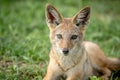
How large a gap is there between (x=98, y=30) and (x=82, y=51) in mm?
4257

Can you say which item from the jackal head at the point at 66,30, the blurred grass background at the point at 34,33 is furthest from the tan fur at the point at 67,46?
the blurred grass background at the point at 34,33

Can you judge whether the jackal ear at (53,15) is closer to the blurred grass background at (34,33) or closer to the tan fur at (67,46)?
the tan fur at (67,46)

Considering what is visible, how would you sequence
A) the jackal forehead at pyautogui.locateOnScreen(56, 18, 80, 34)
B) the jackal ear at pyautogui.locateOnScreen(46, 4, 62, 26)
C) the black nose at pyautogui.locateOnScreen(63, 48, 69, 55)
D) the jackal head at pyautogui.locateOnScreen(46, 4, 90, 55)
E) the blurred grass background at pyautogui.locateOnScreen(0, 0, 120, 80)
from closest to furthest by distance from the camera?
the black nose at pyautogui.locateOnScreen(63, 48, 69, 55) → the jackal head at pyautogui.locateOnScreen(46, 4, 90, 55) → the jackal forehead at pyautogui.locateOnScreen(56, 18, 80, 34) → the jackal ear at pyautogui.locateOnScreen(46, 4, 62, 26) → the blurred grass background at pyautogui.locateOnScreen(0, 0, 120, 80)

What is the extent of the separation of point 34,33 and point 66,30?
374 centimetres

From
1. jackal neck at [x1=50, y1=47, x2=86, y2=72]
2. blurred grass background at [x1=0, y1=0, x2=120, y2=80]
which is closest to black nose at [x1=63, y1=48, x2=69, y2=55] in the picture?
jackal neck at [x1=50, y1=47, x2=86, y2=72]

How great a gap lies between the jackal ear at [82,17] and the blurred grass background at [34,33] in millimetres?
1324

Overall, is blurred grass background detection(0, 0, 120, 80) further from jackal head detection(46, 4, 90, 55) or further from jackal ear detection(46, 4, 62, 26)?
jackal ear detection(46, 4, 62, 26)

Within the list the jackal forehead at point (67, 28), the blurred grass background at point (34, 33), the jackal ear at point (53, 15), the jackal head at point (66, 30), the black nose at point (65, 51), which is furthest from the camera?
the blurred grass background at point (34, 33)

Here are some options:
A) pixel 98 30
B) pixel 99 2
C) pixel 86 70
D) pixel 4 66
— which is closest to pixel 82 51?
pixel 86 70

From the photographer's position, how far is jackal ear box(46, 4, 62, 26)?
7426 mm

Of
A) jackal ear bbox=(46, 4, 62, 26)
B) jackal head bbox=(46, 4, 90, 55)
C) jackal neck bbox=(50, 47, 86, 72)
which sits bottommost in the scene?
jackal neck bbox=(50, 47, 86, 72)

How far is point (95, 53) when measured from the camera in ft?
28.1

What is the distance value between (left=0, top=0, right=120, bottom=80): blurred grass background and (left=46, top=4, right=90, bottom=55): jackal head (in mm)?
918

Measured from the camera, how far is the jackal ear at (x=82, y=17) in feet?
24.6
